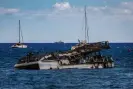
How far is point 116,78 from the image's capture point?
6931 cm

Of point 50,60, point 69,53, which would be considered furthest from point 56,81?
point 69,53

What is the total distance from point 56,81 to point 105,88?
10517 millimetres

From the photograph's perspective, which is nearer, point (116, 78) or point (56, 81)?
point (56, 81)

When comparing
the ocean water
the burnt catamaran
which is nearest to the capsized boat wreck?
the burnt catamaran

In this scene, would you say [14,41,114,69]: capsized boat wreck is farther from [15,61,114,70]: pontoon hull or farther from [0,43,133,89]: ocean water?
[0,43,133,89]: ocean water

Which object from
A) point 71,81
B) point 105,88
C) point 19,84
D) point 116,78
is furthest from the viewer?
point 116,78

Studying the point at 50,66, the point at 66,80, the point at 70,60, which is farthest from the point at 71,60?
the point at 66,80

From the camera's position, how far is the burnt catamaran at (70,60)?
266 feet

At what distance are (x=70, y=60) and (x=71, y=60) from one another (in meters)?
0.19

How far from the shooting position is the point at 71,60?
83625 millimetres

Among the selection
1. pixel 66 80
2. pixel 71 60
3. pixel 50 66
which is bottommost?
pixel 66 80

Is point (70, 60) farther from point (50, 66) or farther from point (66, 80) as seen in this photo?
point (66, 80)

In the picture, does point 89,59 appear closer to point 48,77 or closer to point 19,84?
point 48,77

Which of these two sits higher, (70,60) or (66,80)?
(70,60)
